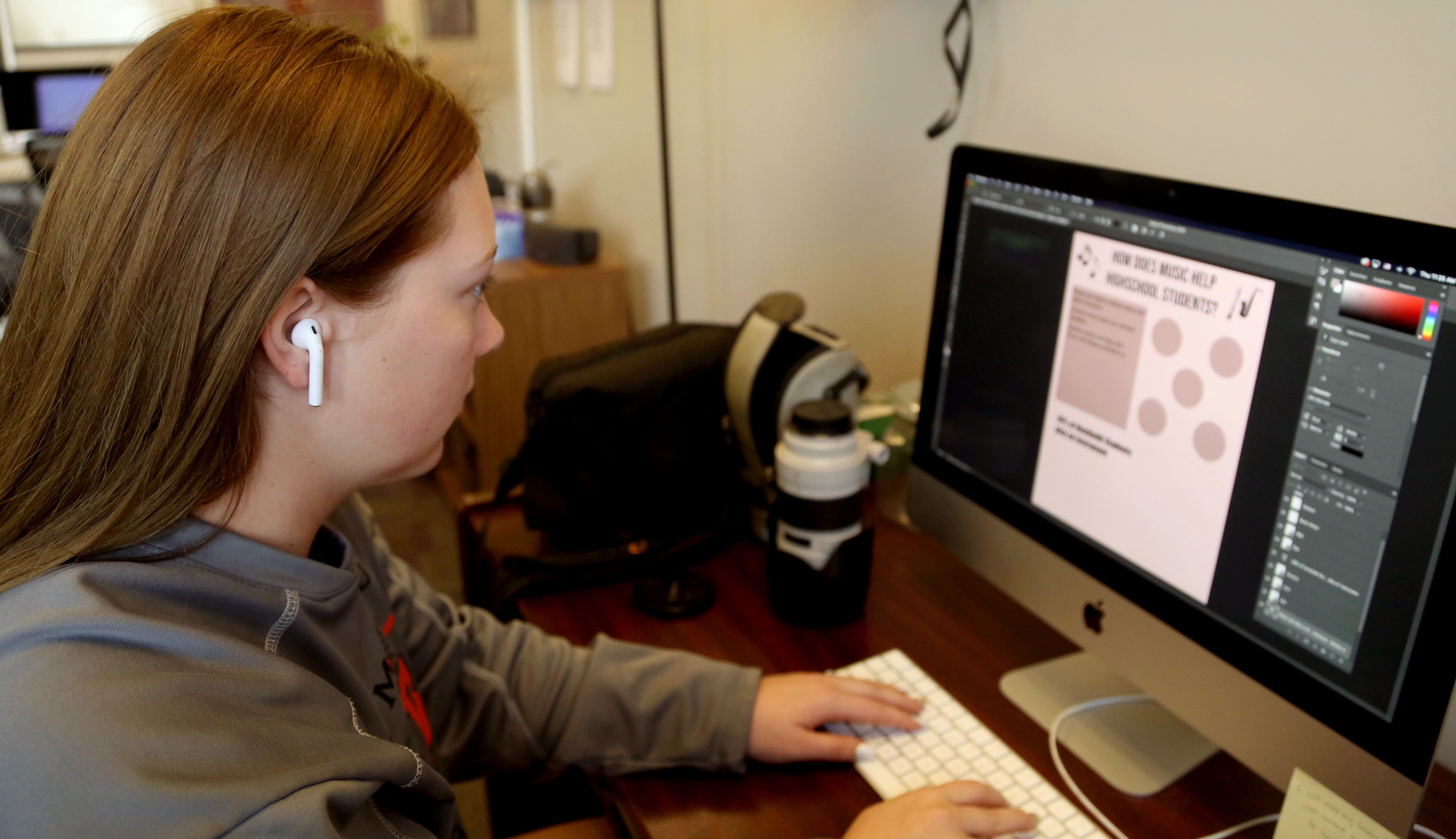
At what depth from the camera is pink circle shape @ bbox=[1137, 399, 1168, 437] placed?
76 centimetres

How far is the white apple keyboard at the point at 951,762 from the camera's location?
0.76 m

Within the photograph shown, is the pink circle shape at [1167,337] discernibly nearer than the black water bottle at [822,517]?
Yes

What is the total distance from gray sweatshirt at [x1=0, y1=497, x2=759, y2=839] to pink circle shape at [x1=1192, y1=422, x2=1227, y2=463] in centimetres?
41

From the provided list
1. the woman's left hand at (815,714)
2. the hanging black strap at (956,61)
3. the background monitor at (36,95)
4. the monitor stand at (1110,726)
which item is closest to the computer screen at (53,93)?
the background monitor at (36,95)

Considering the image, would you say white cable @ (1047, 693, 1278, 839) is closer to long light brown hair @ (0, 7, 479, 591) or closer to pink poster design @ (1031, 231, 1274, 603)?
pink poster design @ (1031, 231, 1274, 603)

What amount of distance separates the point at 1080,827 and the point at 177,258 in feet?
2.38

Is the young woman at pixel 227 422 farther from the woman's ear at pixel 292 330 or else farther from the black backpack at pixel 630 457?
the black backpack at pixel 630 457

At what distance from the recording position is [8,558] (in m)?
0.62

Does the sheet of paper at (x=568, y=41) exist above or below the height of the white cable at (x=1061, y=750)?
above

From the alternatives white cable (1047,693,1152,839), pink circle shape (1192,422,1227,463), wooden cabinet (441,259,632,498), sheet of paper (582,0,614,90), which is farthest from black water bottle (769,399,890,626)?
sheet of paper (582,0,614,90)

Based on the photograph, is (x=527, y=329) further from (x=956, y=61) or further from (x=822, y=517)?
(x=822, y=517)

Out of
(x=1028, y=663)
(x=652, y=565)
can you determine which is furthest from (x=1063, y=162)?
(x=652, y=565)

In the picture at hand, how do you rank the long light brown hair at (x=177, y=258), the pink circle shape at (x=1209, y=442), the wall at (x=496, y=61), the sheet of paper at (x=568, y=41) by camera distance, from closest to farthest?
the long light brown hair at (x=177, y=258) < the pink circle shape at (x=1209, y=442) < the sheet of paper at (x=568, y=41) < the wall at (x=496, y=61)

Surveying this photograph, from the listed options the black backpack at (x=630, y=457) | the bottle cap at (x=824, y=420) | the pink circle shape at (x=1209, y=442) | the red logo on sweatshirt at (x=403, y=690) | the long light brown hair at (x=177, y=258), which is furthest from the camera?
the black backpack at (x=630, y=457)
